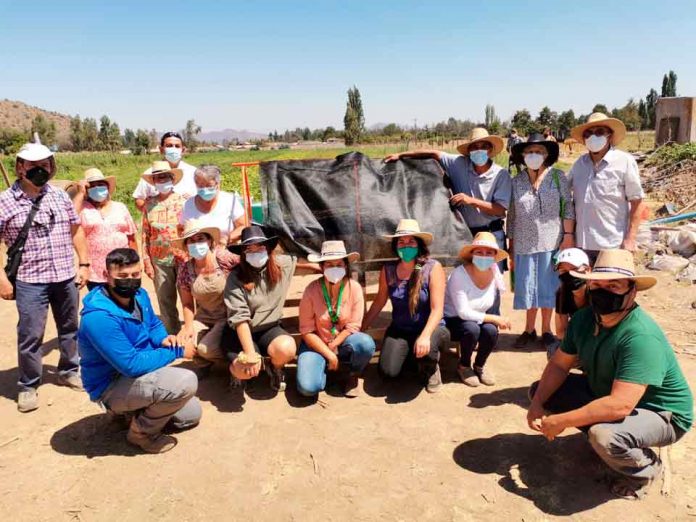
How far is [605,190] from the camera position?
4.25m

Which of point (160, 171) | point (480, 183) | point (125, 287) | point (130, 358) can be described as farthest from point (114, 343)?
point (480, 183)

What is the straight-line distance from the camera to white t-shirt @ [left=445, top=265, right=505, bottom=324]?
4074 millimetres

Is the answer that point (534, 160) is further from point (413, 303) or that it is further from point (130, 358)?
point (130, 358)

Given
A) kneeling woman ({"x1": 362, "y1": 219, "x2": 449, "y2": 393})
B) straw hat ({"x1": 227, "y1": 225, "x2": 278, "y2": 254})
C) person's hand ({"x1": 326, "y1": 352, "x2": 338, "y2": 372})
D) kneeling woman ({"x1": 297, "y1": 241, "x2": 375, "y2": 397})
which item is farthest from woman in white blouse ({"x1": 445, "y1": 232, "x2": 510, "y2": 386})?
straw hat ({"x1": 227, "y1": 225, "x2": 278, "y2": 254})

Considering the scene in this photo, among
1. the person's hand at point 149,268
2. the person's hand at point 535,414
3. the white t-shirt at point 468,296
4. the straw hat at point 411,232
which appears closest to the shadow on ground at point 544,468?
the person's hand at point 535,414

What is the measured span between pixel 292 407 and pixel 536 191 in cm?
277

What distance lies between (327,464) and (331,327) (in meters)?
1.14

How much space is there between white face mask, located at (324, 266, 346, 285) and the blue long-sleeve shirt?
1.23 meters

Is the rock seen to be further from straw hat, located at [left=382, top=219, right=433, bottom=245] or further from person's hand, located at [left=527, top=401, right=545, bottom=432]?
person's hand, located at [left=527, top=401, right=545, bottom=432]

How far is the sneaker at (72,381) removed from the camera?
4.41 m

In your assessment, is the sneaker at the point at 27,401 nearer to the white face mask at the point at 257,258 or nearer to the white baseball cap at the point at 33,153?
the white baseball cap at the point at 33,153

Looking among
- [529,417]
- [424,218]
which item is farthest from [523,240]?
[529,417]

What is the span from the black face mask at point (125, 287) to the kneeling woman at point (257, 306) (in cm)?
88

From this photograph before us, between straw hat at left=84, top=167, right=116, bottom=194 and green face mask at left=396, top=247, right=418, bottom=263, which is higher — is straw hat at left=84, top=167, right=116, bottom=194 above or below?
above
